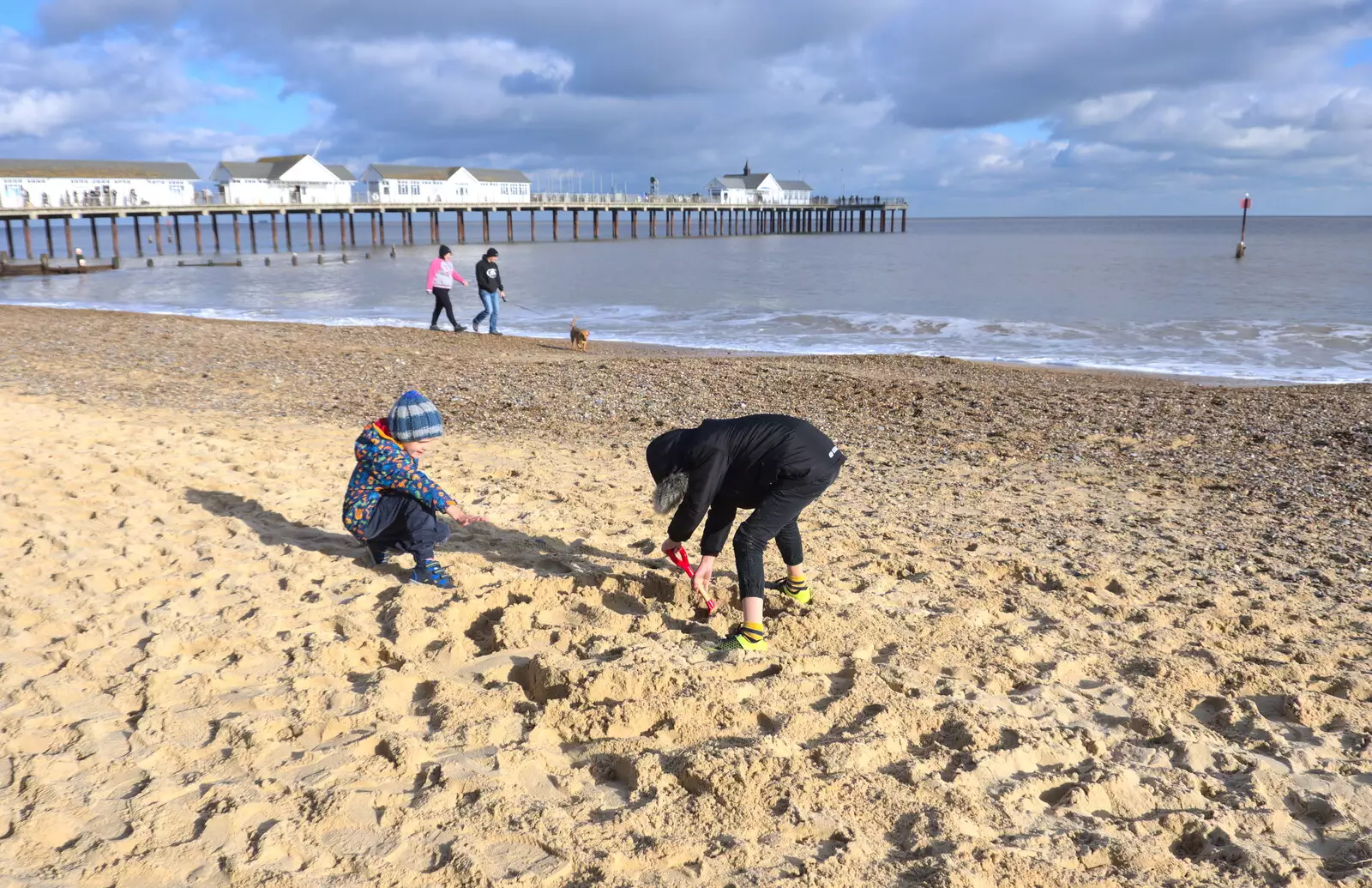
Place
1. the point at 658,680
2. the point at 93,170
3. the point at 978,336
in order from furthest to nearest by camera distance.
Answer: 1. the point at 93,170
2. the point at 978,336
3. the point at 658,680

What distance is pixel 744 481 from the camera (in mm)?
4035

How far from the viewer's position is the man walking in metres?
3.88

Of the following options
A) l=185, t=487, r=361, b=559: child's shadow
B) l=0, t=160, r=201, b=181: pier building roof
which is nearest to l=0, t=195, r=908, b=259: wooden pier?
l=0, t=160, r=201, b=181: pier building roof

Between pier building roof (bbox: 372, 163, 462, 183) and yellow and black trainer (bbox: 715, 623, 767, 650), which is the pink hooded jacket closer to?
yellow and black trainer (bbox: 715, 623, 767, 650)

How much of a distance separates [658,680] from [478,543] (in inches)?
78.7

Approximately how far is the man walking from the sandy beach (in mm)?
357

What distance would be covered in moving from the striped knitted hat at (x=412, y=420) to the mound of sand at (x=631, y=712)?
76cm

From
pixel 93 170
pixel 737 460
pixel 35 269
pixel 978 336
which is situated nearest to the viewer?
pixel 737 460

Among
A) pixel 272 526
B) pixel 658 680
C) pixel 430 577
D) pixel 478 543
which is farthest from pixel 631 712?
pixel 272 526

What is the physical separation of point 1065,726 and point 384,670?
2.69 meters

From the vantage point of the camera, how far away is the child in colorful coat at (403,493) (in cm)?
452

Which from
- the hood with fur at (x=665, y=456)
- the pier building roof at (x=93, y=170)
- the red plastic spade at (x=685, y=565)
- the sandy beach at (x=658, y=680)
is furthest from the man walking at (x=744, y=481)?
the pier building roof at (x=93, y=170)

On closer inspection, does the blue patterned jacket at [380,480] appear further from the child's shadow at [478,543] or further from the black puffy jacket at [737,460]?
the black puffy jacket at [737,460]

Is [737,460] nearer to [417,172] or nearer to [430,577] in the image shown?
[430,577]
